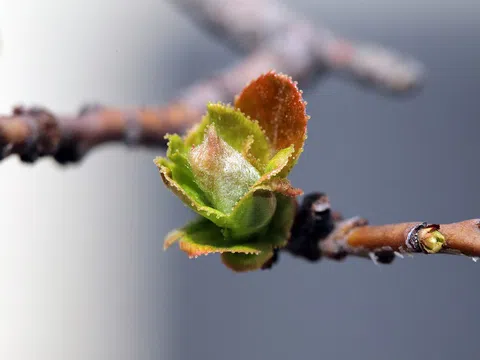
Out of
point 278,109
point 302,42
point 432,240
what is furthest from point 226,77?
point 432,240

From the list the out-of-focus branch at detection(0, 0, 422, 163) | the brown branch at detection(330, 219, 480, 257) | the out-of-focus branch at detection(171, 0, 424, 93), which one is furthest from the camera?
the out-of-focus branch at detection(171, 0, 424, 93)

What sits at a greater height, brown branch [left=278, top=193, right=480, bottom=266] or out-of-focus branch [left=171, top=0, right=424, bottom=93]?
out-of-focus branch [left=171, top=0, right=424, bottom=93]

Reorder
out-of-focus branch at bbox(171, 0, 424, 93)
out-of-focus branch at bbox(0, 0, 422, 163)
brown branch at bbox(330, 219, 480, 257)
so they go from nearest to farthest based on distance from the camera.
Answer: brown branch at bbox(330, 219, 480, 257) → out-of-focus branch at bbox(0, 0, 422, 163) → out-of-focus branch at bbox(171, 0, 424, 93)

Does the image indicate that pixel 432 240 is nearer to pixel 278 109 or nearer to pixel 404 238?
pixel 404 238

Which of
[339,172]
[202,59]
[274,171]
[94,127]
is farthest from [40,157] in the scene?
[202,59]

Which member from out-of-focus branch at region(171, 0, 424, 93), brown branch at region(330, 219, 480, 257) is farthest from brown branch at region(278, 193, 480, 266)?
out-of-focus branch at region(171, 0, 424, 93)

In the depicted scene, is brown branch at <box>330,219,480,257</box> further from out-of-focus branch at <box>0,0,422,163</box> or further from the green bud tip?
out-of-focus branch at <box>0,0,422,163</box>

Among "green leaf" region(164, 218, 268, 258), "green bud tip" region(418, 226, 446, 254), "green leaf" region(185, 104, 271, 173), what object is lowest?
"green bud tip" region(418, 226, 446, 254)
